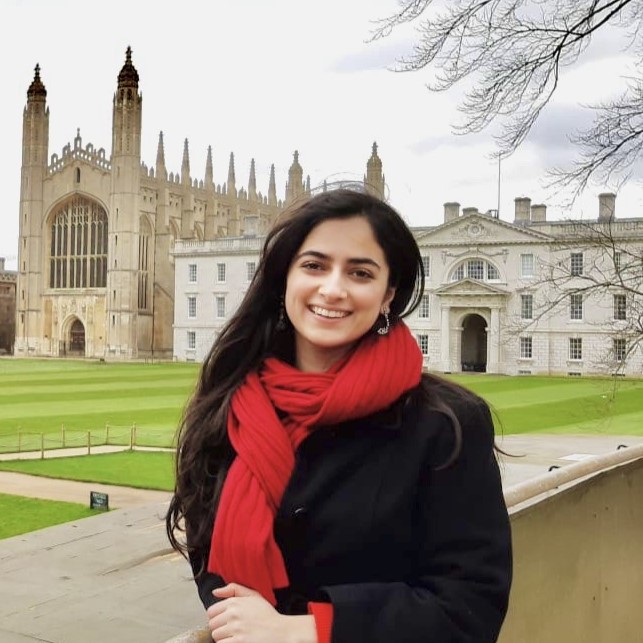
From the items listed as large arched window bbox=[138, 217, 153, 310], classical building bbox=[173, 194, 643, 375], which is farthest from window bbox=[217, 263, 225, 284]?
large arched window bbox=[138, 217, 153, 310]

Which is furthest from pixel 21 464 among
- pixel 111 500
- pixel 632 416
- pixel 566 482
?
pixel 632 416

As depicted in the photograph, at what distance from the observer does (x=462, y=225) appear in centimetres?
4828

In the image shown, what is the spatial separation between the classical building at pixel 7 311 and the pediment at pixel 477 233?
43.1 metres

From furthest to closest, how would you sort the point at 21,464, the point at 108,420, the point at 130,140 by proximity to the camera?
A: 1. the point at 130,140
2. the point at 108,420
3. the point at 21,464

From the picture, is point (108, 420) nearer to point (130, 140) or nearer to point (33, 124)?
point (130, 140)

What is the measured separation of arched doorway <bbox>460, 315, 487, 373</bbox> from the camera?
5091cm

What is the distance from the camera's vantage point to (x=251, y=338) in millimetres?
2092

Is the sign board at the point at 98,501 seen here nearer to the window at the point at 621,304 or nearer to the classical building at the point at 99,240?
the window at the point at 621,304

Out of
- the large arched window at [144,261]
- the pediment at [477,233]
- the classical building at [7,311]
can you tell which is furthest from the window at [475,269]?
the classical building at [7,311]

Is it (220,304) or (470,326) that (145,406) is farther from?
(220,304)

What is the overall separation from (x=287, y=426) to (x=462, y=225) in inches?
1873

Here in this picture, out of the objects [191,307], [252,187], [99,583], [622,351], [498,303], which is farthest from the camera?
[252,187]

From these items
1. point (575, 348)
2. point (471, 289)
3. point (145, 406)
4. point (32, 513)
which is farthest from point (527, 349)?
point (32, 513)

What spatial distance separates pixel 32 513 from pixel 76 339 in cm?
5671
